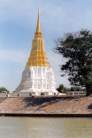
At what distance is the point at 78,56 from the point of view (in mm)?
50281

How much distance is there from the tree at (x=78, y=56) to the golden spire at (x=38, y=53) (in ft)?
75.0

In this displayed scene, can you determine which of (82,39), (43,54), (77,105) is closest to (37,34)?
(43,54)

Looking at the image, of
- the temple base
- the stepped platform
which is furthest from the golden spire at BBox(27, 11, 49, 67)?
the stepped platform

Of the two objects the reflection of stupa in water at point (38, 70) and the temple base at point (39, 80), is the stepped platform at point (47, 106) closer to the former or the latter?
the temple base at point (39, 80)

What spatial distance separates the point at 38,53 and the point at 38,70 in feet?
8.42

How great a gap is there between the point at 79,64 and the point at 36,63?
2476 cm

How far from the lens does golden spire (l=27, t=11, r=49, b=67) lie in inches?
2918

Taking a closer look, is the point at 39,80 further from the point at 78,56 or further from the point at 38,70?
the point at 78,56

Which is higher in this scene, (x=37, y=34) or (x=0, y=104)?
(x=37, y=34)

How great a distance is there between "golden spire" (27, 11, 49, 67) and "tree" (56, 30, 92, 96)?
22.9 m

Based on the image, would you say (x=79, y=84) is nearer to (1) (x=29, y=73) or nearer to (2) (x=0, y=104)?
(2) (x=0, y=104)

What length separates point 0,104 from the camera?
51250 millimetres

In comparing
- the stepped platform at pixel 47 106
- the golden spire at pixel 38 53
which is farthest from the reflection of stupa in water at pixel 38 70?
the stepped platform at pixel 47 106

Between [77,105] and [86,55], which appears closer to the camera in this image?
[77,105]
